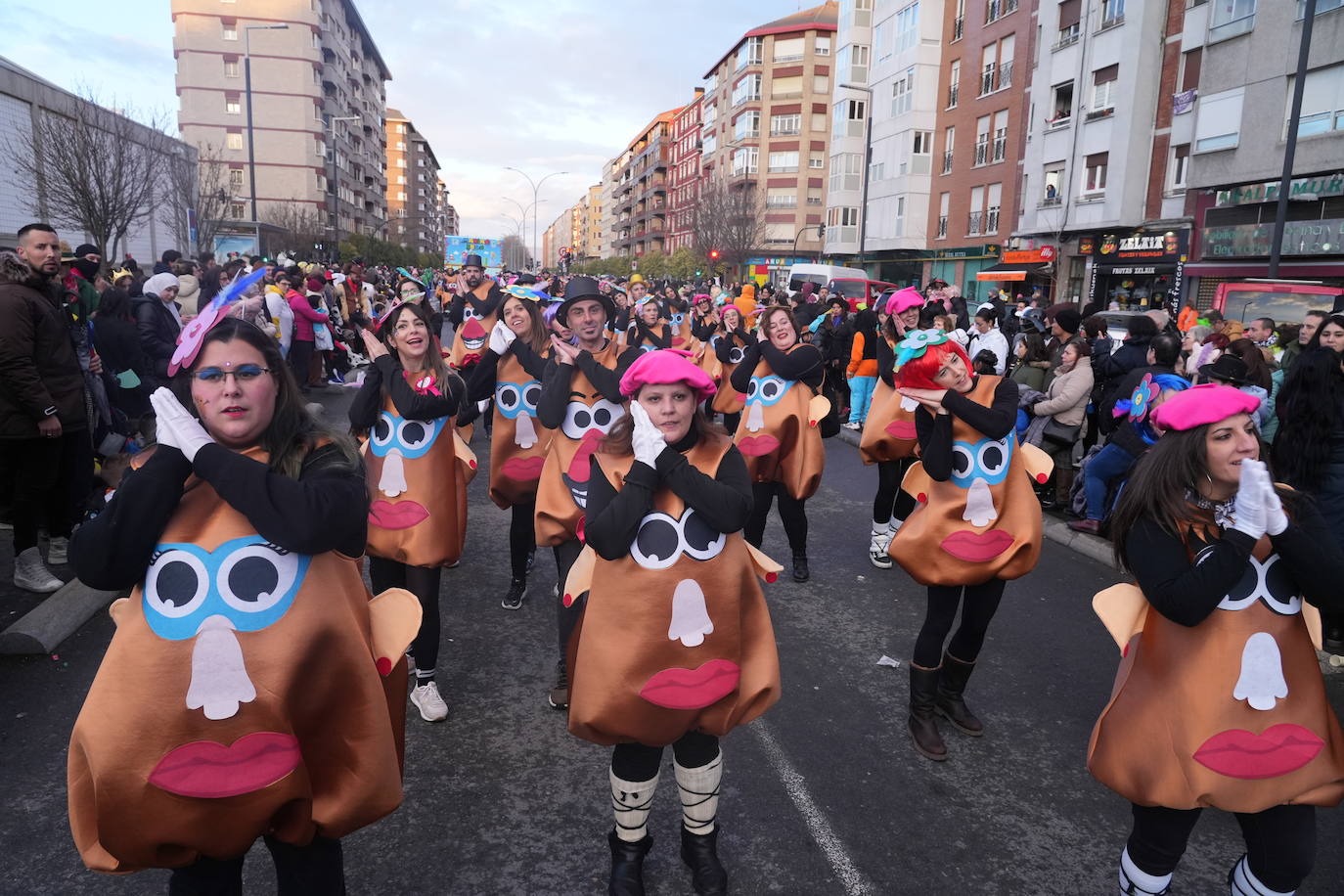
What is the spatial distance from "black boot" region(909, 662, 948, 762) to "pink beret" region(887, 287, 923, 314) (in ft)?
10.7

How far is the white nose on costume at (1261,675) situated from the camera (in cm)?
246

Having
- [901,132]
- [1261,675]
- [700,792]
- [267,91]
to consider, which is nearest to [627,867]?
[700,792]

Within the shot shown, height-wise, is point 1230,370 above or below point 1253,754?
above

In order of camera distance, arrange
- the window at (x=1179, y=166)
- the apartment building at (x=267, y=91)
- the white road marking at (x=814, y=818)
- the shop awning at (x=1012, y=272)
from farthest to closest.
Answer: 1. the apartment building at (x=267, y=91)
2. the shop awning at (x=1012, y=272)
3. the window at (x=1179, y=166)
4. the white road marking at (x=814, y=818)

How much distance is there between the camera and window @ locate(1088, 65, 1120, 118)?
91.1 feet

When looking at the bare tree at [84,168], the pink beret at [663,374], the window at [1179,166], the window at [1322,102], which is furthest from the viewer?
the window at [1179,166]

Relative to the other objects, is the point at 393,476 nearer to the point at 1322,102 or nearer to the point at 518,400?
the point at 518,400

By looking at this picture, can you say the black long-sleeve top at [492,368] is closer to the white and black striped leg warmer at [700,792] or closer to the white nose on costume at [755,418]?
the white nose on costume at [755,418]

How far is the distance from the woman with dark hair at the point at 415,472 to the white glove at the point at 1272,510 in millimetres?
3266

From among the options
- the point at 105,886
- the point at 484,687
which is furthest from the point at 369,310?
the point at 105,886

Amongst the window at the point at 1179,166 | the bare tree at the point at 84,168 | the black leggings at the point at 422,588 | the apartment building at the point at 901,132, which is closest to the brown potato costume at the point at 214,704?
the black leggings at the point at 422,588

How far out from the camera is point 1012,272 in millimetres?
31484

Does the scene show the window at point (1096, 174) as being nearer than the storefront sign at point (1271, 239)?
No

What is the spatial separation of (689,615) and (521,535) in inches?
125
